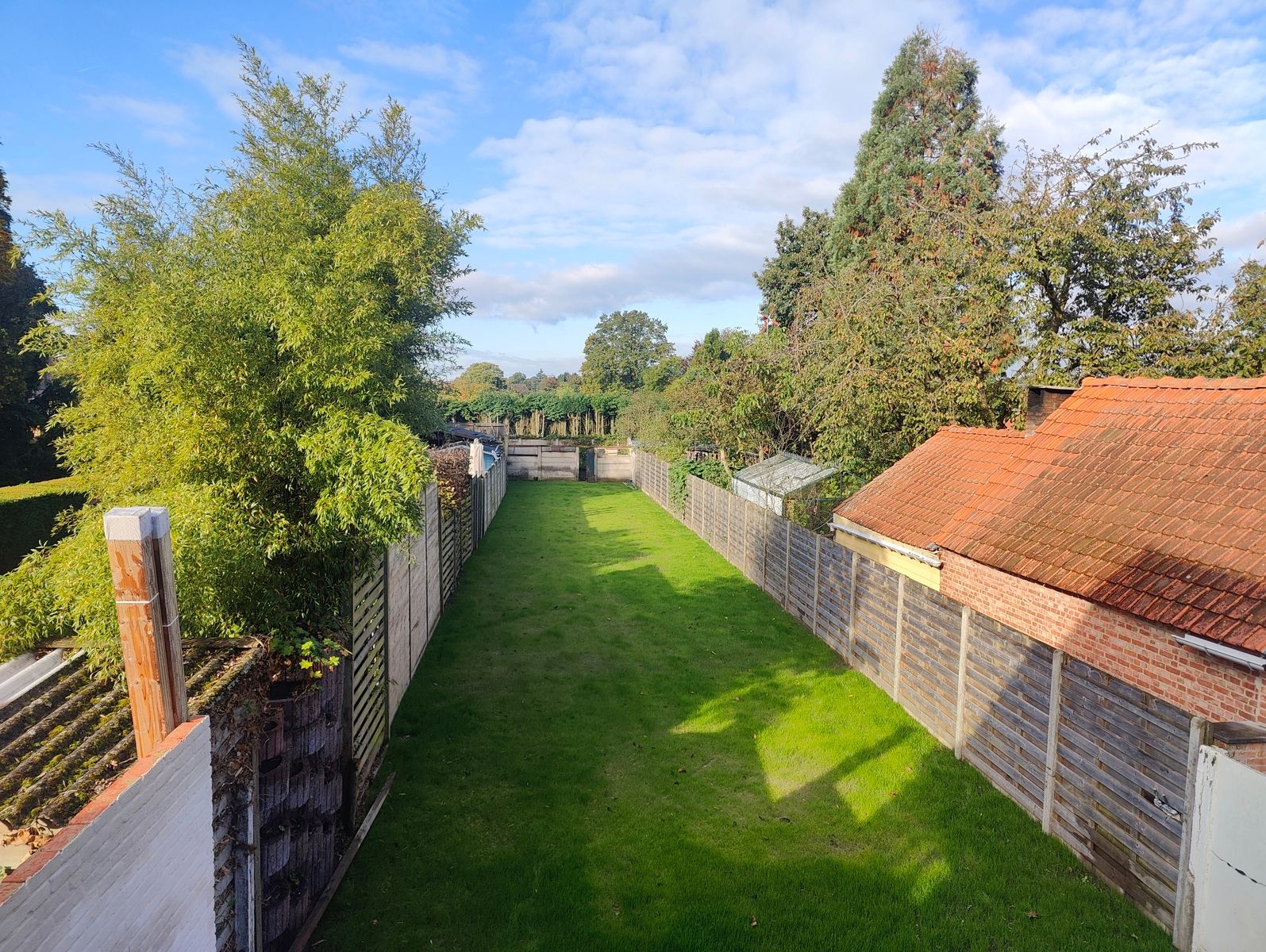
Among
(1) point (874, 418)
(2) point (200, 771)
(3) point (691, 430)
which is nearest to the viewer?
(2) point (200, 771)

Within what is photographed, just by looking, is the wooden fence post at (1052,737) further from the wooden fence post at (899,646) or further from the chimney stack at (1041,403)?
the chimney stack at (1041,403)

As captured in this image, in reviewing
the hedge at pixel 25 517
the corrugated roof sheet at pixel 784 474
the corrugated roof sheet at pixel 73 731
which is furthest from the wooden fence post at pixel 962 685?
the hedge at pixel 25 517

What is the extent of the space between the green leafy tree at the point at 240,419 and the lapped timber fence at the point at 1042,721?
5.18 m

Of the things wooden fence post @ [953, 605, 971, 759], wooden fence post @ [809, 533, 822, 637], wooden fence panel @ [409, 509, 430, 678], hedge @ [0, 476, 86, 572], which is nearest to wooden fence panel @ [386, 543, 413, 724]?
wooden fence panel @ [409, 509, 430, 678]

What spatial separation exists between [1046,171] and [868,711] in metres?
12.6

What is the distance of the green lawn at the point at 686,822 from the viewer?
4.67 meters

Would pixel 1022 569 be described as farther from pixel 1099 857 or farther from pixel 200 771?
pixel 200 771

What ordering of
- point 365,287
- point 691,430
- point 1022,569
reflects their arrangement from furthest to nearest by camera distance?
point 691,430
point 1022,569
point 365,287

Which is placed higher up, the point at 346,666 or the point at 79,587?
the point at 79,587

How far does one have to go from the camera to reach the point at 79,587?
3.77 metres

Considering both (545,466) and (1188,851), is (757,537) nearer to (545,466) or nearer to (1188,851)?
(1188,851)

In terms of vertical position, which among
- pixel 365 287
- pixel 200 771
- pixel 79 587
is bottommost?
pixel 200 771

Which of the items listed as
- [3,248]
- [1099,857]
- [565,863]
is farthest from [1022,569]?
[3,248]

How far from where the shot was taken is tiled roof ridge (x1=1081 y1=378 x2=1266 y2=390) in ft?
25.2
